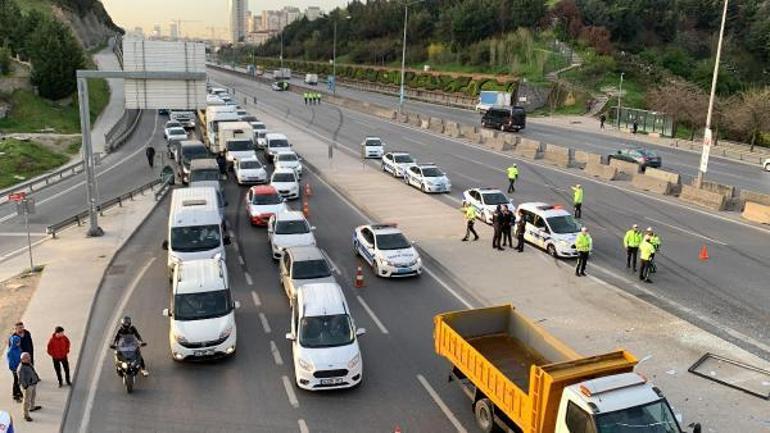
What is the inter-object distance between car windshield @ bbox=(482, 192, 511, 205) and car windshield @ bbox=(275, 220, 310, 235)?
9066mm

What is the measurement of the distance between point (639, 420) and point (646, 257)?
38.7ft

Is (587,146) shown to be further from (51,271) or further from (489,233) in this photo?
(51,271)

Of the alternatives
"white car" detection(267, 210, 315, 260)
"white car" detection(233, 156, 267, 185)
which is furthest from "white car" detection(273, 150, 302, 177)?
"white car" detection(267, 210, 315, 260)

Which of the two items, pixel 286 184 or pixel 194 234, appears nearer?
pixel 194 234

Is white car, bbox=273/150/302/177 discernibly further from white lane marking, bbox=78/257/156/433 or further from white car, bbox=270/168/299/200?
white lane marking, bbox=78/257/156/433

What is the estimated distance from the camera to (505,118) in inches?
2425

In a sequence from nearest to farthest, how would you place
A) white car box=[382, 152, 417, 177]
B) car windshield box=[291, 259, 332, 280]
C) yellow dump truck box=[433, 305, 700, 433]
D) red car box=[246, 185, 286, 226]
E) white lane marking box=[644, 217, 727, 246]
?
yellow dump truck box=[433, 305, 700, 433] → car windshield box=[291, 259, 332, 280] → white lane marking box=[644, 217, 727, 246] → red car box=[246, 185, 286, 226] → white car box=[382, 152, 417, 177]

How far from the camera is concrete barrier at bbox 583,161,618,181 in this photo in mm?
38562

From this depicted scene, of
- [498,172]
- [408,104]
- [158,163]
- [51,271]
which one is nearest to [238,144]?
[158,163]

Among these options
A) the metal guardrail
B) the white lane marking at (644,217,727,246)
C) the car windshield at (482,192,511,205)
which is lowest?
the metal guardrail

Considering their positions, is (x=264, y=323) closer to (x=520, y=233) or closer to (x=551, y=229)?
(x=520, y=233)

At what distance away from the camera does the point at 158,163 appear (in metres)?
46.9

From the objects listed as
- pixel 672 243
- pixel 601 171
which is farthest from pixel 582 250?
pixel 601 171

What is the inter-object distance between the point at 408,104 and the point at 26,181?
57.7 m
